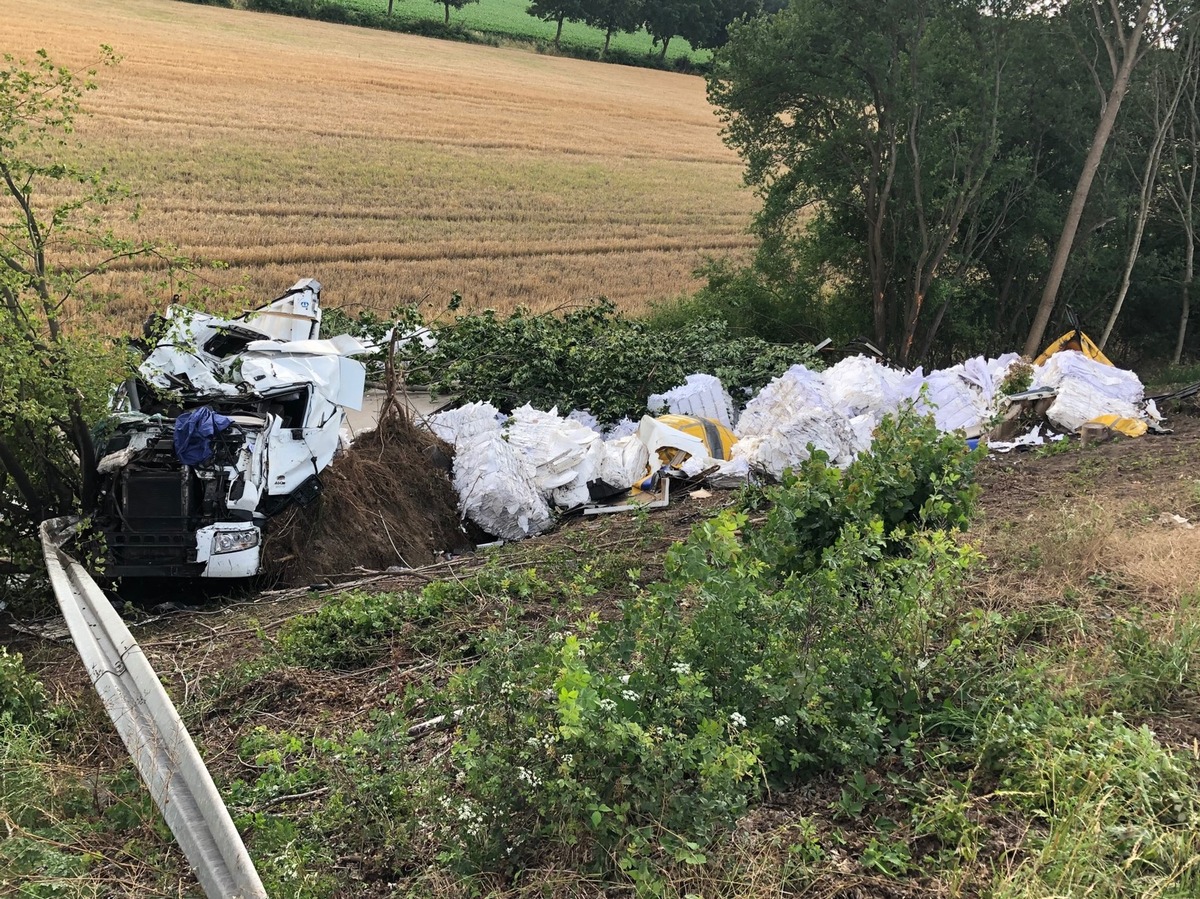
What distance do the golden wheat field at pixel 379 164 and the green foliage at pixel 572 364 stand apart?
153 inches

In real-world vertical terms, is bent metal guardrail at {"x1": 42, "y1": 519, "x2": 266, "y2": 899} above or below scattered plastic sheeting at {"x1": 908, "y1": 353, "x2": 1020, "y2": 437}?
below

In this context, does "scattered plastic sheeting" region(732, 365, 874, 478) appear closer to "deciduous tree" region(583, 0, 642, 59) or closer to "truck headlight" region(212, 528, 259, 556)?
"truck headlight" region(212, 528, 259, 556)

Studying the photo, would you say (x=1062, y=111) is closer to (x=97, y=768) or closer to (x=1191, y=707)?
(x=1191, y=707)

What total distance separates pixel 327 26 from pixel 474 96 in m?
16.2

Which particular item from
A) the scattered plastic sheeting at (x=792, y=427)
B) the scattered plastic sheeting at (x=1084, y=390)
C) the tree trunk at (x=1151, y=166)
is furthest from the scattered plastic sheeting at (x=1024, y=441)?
the tree trunk at (x=1151, y=166)

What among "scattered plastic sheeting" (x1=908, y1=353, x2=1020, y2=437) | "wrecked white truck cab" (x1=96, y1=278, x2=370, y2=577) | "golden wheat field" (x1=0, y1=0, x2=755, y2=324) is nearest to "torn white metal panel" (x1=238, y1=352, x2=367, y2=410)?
"wrecked white truck cab" (x1=96, y1=278, x2=370, y2=577)

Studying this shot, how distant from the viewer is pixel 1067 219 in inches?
651

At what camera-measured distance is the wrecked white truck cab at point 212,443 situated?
23.6ft

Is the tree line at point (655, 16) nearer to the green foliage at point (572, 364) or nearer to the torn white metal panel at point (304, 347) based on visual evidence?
the green foliage at point (572, 364)

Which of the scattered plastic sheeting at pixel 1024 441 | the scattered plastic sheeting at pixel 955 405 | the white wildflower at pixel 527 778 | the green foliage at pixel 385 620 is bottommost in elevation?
the green foliage at pixel 385 620

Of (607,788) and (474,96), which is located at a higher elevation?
(474,96)

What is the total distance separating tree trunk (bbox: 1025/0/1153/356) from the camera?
15.1m

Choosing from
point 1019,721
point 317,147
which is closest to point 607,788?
point 1019,721

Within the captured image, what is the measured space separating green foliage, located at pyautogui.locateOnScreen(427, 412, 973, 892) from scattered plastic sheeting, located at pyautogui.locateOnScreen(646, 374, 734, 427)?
6842 millimetres
